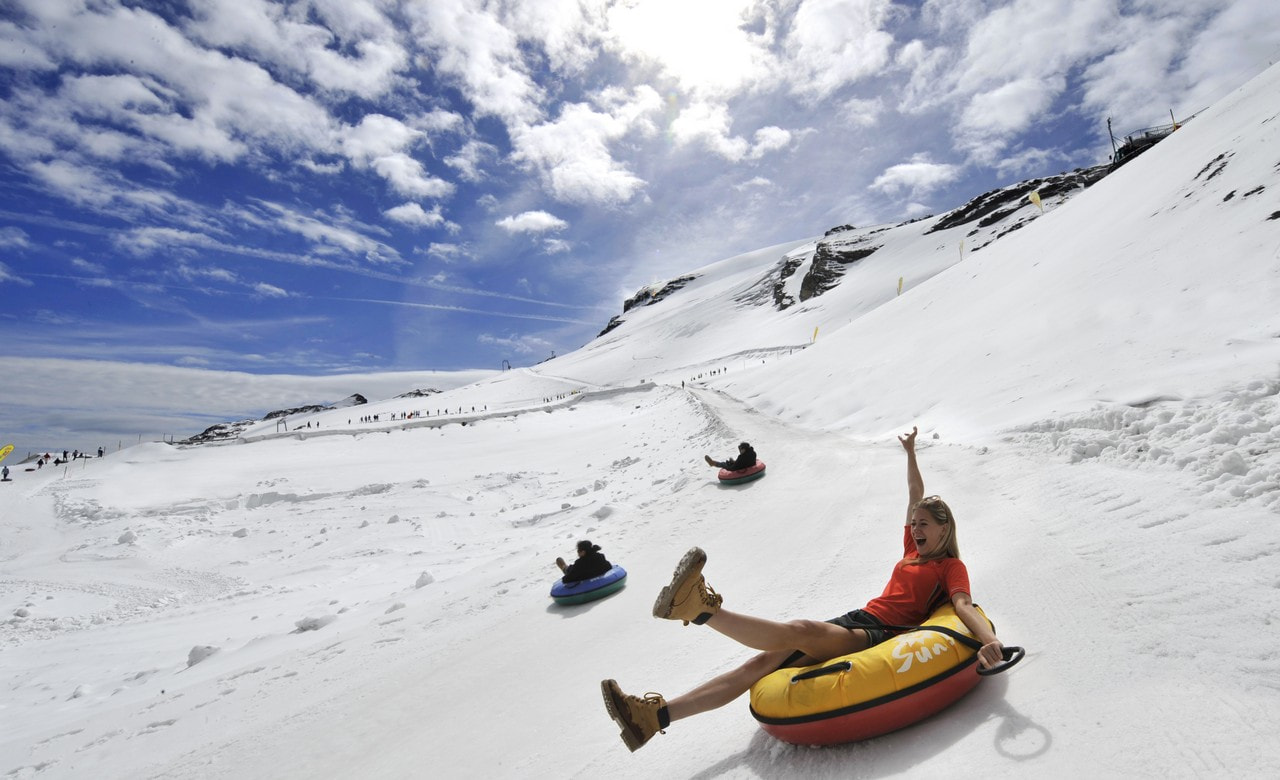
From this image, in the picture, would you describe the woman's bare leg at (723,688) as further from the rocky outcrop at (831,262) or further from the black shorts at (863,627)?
the rocky outcrop at (831,262)

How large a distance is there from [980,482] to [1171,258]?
7.83m

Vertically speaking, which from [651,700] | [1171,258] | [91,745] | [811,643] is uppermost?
[1171,258]

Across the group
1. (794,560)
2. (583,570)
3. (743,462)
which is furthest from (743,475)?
(583,570)

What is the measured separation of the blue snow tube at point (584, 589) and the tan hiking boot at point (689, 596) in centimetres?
431

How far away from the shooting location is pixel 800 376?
24531 mm

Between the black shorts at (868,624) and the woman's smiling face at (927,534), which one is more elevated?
the woman's smiling face at (927,534)

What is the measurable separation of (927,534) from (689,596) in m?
1.64

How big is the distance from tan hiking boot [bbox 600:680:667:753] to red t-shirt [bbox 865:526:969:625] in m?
1.49

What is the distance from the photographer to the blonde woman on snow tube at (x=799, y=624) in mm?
3088

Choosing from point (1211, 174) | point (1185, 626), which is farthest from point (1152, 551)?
point (1211, 174)

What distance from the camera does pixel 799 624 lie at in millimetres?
3271

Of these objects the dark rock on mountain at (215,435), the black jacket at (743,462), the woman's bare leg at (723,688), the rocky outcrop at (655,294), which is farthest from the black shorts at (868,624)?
the rocky outcrop at (655,294)

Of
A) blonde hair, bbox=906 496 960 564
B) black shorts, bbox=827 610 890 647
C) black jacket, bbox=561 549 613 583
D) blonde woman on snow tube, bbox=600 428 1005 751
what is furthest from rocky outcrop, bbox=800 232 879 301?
black shorts, bbox=827 610 890 647

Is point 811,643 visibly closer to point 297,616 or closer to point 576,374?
point 297,616
